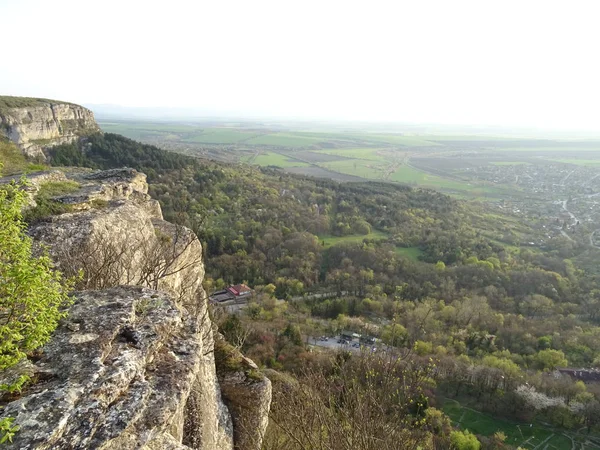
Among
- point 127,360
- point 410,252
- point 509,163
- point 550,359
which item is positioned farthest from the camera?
point 509,163

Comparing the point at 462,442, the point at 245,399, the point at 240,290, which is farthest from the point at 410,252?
the point at 245,399

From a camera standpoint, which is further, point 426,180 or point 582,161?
point 582,161

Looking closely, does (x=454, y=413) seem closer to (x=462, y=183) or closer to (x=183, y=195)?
(x=183, y=195)

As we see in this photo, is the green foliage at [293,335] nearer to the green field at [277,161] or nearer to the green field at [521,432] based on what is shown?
the green field at [521,432]

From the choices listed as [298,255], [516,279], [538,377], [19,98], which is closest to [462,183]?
[516,279]

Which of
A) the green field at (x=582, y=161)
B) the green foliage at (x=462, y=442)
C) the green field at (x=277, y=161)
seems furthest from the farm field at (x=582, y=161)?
the green foliage at (x=462, y=442)

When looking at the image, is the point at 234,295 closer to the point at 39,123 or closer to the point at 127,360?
the point at 39,123

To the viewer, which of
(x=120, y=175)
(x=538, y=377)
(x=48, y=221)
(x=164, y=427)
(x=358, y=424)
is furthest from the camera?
(x=538, y=377)

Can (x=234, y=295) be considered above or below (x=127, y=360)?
below
